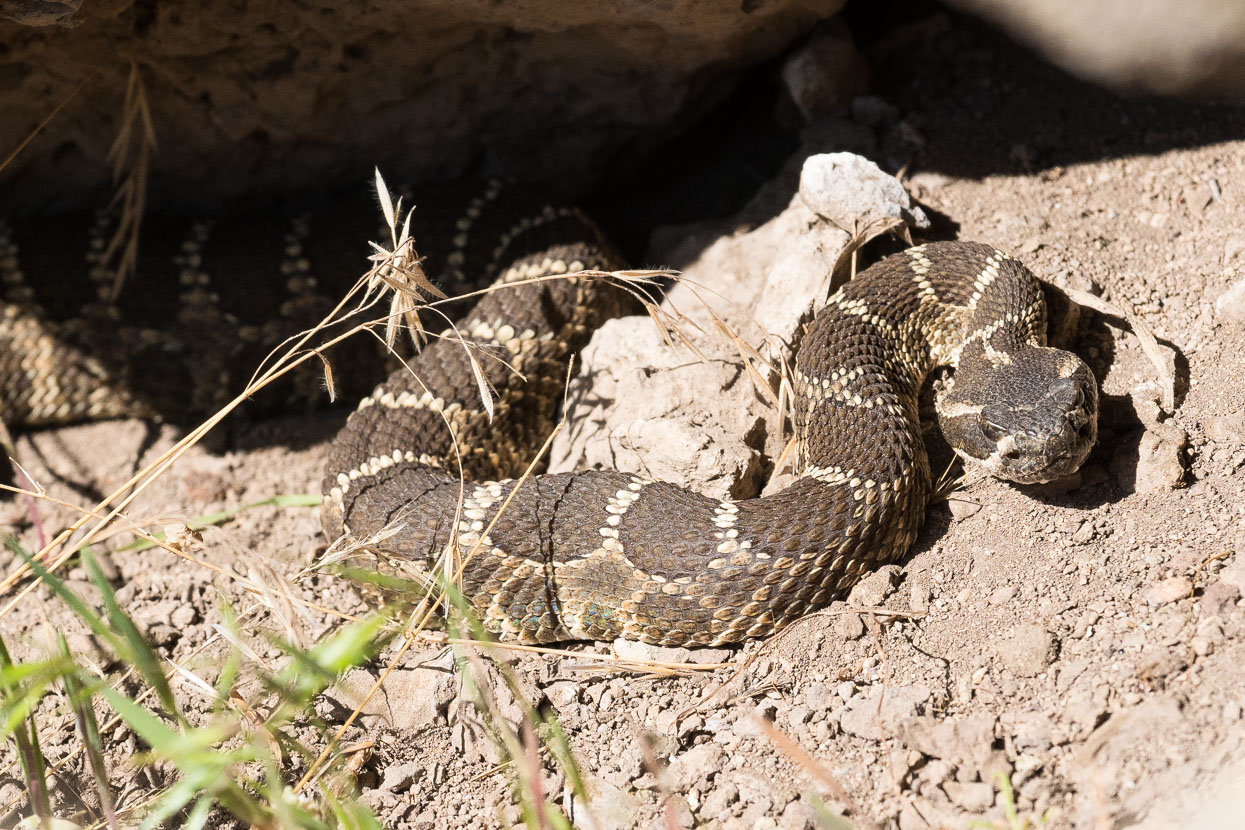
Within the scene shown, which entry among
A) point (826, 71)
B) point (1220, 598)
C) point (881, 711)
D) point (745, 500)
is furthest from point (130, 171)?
point (1220, 598)

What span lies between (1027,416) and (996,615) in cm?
70

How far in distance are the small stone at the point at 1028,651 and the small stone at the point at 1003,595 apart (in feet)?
0.54

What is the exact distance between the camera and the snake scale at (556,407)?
3.32 meters

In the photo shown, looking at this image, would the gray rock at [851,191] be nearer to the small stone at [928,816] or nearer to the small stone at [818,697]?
the small stone at [818,697]

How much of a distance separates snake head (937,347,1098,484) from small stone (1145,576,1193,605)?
0.49 m

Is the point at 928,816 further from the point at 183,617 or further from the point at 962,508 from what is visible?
the point at 183,617

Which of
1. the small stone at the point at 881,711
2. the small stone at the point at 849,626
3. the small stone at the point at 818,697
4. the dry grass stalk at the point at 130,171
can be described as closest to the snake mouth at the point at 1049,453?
the small stone at the point at 849,626

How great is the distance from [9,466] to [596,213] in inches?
137

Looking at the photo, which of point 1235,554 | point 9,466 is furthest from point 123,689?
point 1235,554

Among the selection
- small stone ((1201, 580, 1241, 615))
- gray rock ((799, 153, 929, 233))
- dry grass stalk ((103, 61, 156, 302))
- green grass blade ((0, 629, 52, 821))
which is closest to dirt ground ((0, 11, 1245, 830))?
small stone ((1201, 580, 1241, 615))

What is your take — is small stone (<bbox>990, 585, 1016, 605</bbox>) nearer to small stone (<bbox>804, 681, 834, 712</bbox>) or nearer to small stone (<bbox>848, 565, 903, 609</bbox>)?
small stone (<bbox>848, 565, 903, 609</bbox>)

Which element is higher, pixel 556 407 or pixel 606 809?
pixel 556 407

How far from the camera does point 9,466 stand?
5.05 metres

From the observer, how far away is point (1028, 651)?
286 cm
